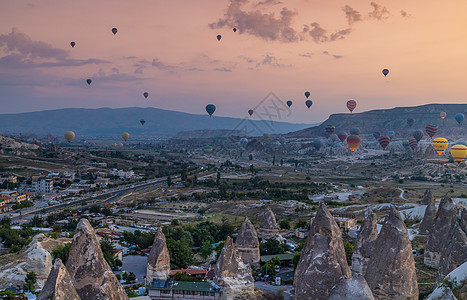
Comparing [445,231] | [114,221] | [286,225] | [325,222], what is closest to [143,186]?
[114,221]

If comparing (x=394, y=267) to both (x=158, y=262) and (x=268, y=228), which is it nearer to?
(x=158, y=262)

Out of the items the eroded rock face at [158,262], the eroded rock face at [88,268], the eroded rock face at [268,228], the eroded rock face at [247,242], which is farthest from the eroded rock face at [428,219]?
the eroded rock face at [88,268]

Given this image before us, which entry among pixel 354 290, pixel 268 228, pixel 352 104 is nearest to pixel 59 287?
pixel 354 290

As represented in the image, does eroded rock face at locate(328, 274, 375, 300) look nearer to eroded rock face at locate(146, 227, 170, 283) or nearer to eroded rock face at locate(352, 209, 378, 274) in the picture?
eroded rock face at locate(352, 209, 378, 274)

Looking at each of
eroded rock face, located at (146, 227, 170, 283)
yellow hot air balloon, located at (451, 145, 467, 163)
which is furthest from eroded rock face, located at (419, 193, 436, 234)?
yellow hot air balloon, located at (451, 145, 467, 163)

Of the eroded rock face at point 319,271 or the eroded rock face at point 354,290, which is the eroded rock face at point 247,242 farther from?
the eroded rock face at point 354,290

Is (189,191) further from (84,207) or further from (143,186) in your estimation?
(84,207)

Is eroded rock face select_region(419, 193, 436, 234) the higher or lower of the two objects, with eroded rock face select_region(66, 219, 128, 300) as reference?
lower
